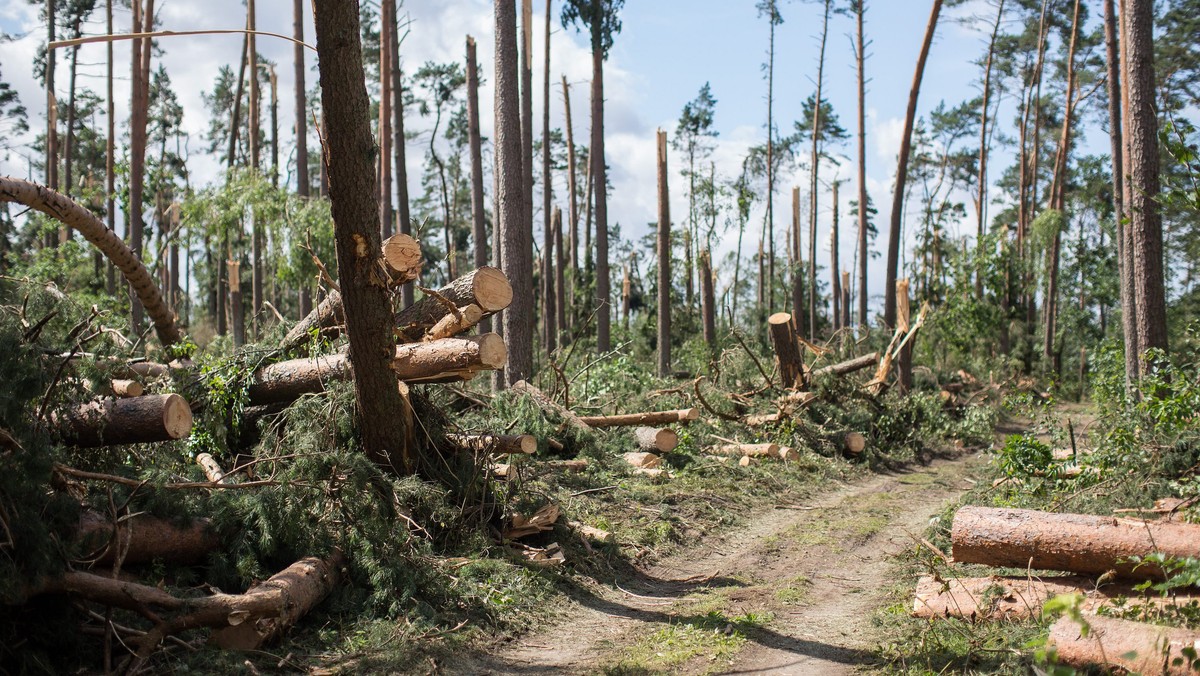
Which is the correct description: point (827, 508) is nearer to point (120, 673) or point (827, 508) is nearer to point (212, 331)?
point (120, 673)

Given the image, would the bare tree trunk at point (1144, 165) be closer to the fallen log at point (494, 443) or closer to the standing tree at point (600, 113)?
the fallen log at point (494, 443)

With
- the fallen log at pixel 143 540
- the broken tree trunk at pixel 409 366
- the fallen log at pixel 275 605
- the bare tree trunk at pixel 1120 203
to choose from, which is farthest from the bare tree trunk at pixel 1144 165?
the fallen log at pixel 143 540

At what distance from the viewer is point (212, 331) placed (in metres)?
32.9

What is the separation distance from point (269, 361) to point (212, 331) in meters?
27.3

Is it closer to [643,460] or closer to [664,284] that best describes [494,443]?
[643,460]

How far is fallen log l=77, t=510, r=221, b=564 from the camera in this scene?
187 inches

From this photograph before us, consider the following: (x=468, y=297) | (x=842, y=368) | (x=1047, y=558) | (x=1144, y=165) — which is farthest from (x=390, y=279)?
Result: (x=842, y=368)

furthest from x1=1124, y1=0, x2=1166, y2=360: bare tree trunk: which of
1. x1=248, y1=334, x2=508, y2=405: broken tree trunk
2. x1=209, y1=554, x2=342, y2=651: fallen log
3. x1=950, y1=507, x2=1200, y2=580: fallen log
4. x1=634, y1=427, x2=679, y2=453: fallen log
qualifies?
x1=209, y1=554, x2=342, y2=651: fallen log

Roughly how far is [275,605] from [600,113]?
Answer: 19333mm

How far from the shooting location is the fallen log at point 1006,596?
17.0 feet

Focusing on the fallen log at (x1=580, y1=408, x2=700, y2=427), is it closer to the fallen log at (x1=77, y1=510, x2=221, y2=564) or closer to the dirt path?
the dirt path

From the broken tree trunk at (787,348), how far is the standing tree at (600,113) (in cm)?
737

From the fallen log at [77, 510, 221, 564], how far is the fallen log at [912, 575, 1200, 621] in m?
4.50

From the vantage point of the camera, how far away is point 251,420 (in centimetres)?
794
